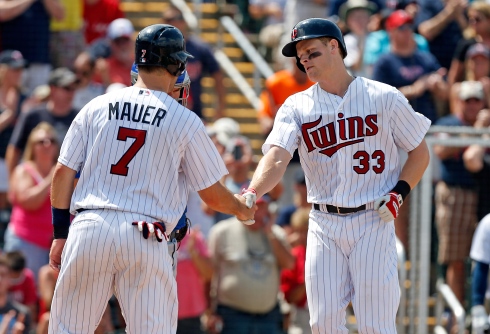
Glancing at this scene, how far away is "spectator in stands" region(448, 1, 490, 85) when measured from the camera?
10.9 metres

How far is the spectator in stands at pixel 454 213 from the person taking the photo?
29.7ft

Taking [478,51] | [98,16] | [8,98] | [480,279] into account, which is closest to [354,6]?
[478,51]

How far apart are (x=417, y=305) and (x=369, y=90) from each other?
3152 millimetres

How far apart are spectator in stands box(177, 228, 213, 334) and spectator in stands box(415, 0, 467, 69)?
398 centimetres

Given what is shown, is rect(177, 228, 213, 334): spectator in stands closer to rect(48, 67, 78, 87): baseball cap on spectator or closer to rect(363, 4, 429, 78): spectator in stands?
rect(48, 67, 78, 87): baseball cap on spectator

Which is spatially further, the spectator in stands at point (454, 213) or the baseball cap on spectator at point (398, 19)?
the baseball cap on spectator at point (398, 19)

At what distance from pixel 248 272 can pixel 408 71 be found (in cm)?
263

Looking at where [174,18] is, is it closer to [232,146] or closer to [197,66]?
[197,66]

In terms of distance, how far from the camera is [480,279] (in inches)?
306

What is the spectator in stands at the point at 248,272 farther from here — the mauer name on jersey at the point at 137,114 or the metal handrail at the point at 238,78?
the mauer name on jersey at the point at 137,114

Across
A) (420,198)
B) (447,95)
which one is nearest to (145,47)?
(420,198)

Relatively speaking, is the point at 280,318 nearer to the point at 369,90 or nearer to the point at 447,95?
the point at 447,95

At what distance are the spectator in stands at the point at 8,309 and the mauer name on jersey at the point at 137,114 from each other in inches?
131

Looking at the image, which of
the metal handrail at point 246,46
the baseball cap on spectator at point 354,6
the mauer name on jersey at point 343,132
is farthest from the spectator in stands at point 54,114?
the mauer name on jersey at point 343,132
